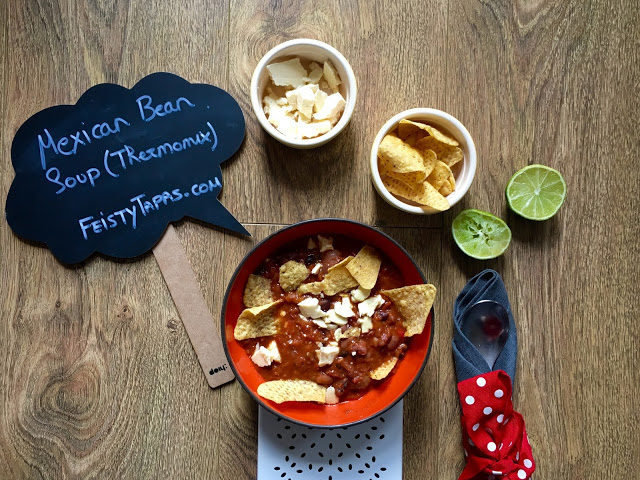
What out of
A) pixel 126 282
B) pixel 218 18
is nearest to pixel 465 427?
pixel 126 282

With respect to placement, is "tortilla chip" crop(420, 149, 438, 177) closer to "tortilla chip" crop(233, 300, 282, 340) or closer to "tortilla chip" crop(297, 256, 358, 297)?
"tortilla chip" crop(297, 256, 358, 297)

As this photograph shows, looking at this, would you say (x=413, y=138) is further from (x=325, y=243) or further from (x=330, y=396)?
(x=330, y=396)

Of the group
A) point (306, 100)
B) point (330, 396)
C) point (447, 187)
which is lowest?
point (330, 396)

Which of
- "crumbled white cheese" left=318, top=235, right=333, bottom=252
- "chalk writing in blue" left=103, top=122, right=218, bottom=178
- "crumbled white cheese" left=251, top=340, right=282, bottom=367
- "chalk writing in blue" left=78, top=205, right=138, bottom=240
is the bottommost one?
"crumbled white cheese" left=251, top=340, right=282, bottom=367

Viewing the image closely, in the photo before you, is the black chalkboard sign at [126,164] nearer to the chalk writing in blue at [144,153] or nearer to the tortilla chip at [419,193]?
the chalk writing in blue at [144,153]

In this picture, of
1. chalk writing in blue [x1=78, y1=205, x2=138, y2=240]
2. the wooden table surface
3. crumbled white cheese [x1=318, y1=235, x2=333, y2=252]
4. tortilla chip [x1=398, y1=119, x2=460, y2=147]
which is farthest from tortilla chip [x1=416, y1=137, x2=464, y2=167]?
chalk writing in blue [x1=78, y1=205, x2=138, y2=240]

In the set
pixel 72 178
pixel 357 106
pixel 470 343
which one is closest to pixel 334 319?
pixel 470 343

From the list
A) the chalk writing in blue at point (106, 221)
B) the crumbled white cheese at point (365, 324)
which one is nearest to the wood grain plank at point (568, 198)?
the crumbled white cheese at point (365, 324)
